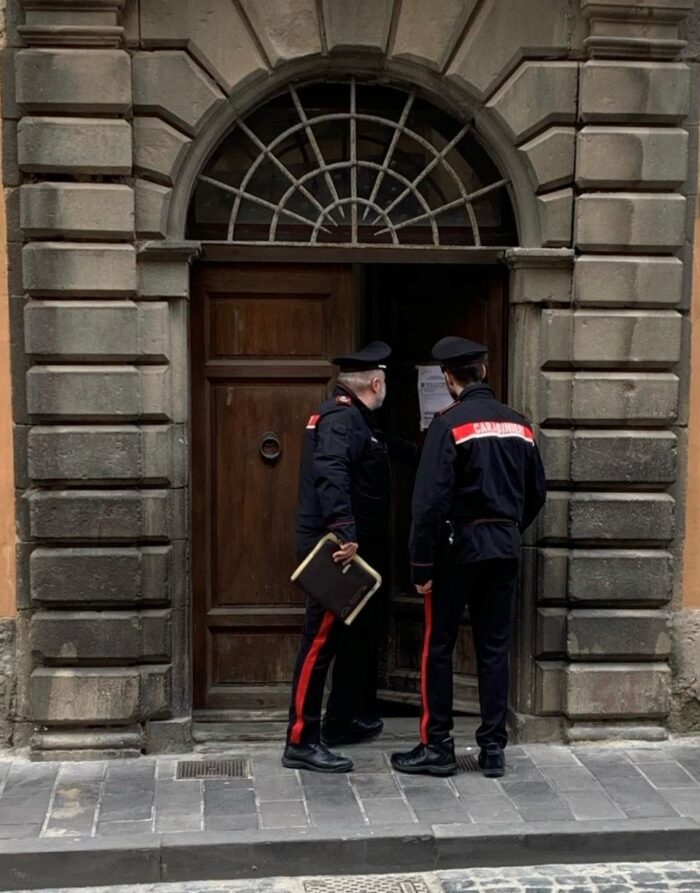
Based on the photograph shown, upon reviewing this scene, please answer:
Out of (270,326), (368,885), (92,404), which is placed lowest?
(368,885)

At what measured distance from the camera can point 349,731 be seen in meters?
6.53

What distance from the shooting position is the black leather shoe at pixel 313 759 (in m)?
6.04

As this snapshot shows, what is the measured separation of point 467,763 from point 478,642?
709 millimetres

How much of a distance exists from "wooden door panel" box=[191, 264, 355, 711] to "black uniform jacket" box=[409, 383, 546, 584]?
3.75 feet

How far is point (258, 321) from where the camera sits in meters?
6.65

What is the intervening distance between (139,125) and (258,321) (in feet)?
4.09

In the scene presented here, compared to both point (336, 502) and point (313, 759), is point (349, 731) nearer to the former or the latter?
point (313, 759)

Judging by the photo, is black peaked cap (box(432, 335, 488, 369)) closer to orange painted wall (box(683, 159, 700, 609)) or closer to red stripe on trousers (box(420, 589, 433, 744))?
red stripe on trousers (box(420, 589, 433, 744))

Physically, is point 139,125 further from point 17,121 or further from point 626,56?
point 626,56

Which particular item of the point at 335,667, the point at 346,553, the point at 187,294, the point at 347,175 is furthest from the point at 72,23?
the point at 335,667

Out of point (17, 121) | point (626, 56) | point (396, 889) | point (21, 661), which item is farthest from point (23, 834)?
point (626, 56)

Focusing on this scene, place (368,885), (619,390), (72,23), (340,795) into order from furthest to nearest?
(619,390), (72,23), (340,795), (368,885)

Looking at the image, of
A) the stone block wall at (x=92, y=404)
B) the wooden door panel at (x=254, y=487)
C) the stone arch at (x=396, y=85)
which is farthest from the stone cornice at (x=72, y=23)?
the wooden door panel at (x=254, y=487)

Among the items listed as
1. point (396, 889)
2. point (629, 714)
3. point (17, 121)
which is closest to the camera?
point (396, 889)
